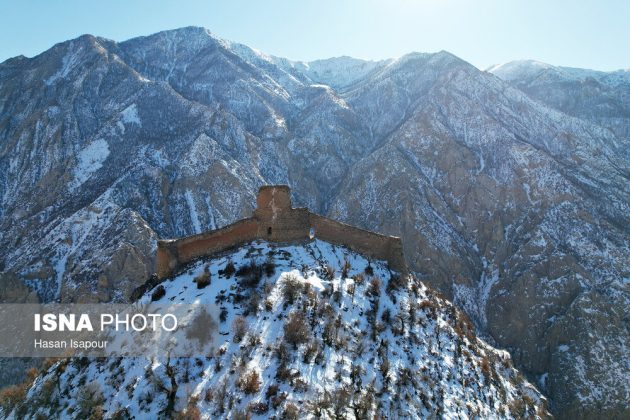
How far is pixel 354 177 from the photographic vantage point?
253 ft

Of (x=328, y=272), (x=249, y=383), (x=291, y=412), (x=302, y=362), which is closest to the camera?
(x=291, y=412)

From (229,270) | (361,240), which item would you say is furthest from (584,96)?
(229,270)

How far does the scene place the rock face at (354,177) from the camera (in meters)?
52.8

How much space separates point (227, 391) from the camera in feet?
43.6

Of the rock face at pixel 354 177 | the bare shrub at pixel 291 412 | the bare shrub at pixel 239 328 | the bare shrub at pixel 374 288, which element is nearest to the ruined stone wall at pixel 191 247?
the bare shrub at pixel 374 288

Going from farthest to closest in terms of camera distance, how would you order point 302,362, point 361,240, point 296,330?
point 361,240, point 296,330, point 302,362

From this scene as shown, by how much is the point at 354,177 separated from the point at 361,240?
54813 mm

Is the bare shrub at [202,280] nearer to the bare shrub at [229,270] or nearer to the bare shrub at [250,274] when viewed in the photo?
the bare shrub at [229,270]

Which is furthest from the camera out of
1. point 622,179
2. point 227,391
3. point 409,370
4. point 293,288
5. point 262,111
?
point 262,111

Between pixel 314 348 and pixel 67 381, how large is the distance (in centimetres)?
725

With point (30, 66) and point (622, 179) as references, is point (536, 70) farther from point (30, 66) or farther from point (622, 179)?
point (30, 66)

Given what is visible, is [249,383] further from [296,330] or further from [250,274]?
[250,274]

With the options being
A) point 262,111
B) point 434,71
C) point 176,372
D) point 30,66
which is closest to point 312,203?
point 262,111

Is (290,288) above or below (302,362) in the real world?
above
